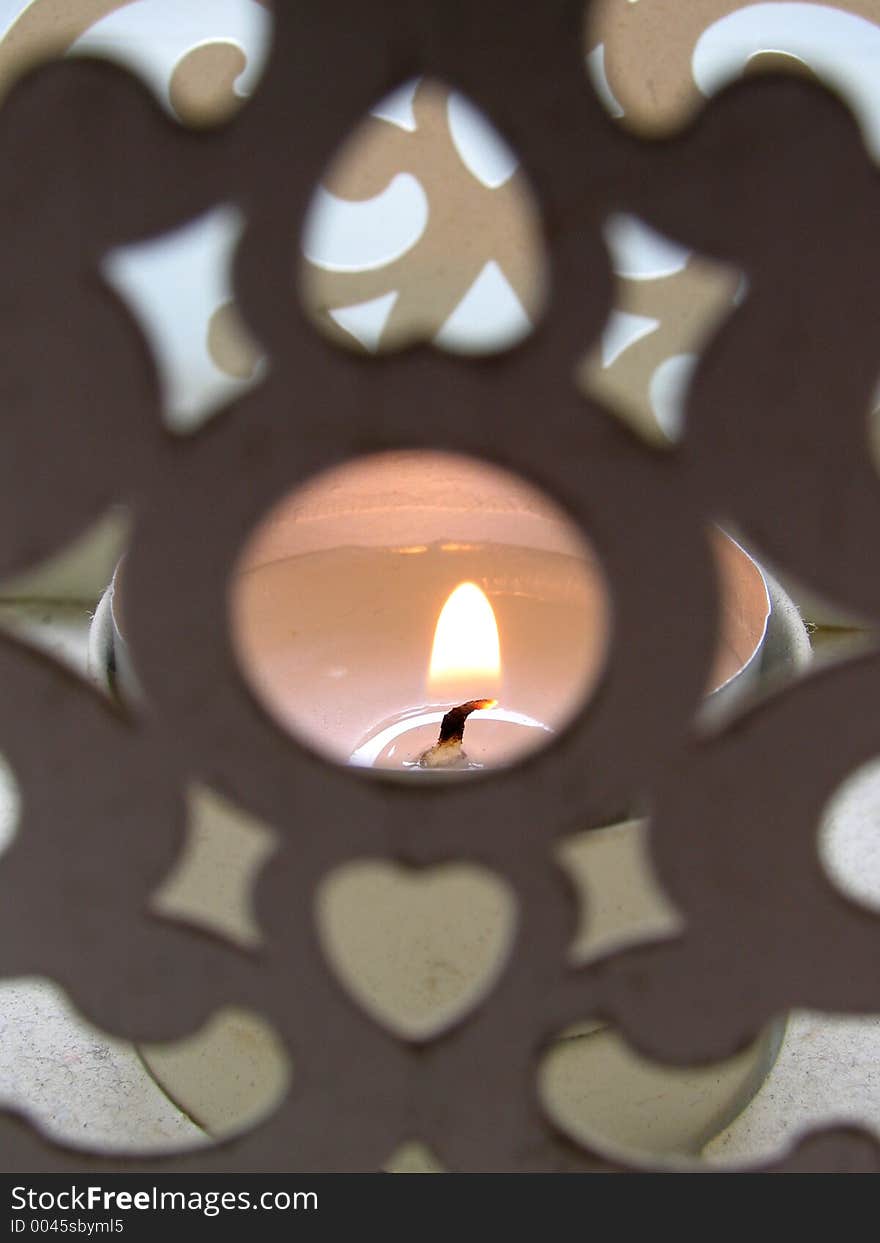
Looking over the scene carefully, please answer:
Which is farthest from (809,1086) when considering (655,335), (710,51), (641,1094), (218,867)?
(710,51)

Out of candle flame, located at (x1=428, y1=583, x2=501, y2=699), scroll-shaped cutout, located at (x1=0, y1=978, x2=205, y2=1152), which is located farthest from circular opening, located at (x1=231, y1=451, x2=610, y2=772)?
scroll-shaped cutout, located at (x1=0, y1=978, x2=205, y2=1152)

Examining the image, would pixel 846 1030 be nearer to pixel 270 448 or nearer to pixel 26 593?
pixel 270 448

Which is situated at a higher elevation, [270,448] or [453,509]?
[270,448]

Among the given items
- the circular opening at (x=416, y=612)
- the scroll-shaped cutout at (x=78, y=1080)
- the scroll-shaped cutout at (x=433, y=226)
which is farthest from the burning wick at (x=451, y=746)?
the scroll-shaped cutout at (x=433, y=226)

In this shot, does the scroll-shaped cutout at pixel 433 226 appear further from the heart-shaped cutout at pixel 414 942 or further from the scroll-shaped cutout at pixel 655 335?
the heart-shaped cutout at pixel 414 942

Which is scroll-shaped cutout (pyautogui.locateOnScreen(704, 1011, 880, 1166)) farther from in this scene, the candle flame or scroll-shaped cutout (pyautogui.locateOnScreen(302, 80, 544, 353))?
scroll-shaped cutout (pyautogui.locateOnScreen(302, 80, 544, 353))

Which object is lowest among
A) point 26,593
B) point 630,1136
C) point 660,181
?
point 26,593
